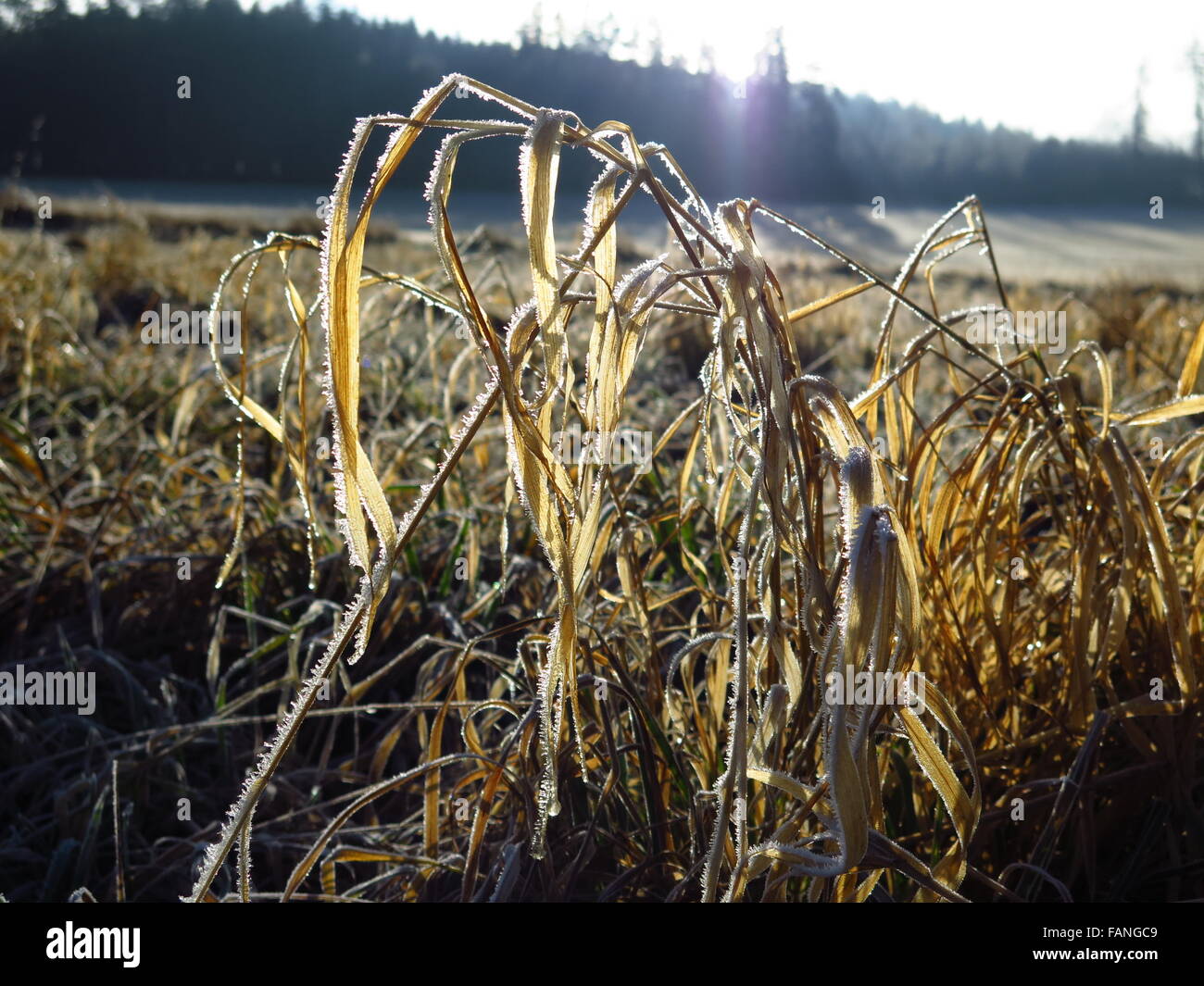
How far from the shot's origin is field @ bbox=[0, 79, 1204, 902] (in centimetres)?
59

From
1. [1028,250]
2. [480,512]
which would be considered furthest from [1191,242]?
[480,512]

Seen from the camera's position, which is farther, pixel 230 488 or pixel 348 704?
pixel 230 488

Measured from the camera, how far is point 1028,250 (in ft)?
69.5

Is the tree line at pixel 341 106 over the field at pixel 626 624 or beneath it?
over

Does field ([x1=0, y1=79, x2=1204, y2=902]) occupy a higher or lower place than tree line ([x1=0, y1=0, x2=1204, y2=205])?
lower

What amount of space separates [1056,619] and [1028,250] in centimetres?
2244

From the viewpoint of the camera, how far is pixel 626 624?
45.8 inches

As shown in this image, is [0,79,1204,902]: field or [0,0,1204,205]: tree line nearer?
[0,79,1204,902]: field

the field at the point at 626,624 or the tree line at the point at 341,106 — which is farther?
the tree line at the point at 341,106

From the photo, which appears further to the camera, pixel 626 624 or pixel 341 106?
pixel 341 106

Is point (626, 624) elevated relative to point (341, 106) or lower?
lower

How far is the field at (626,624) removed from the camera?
0.59 m
